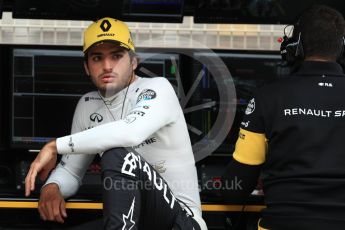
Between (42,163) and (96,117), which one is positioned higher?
(96,117)

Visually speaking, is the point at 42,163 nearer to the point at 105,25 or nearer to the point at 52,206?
the point at 52,206

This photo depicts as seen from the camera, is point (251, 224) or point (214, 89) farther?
point (214, 89)

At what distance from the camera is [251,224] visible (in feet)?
9.01

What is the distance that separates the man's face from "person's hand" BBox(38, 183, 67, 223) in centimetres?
54

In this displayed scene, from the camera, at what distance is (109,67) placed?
2832 mm

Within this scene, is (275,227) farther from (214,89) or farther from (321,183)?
(214,89)

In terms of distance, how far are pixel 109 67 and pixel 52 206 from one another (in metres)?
0.68

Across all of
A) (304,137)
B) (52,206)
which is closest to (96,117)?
(52,206)

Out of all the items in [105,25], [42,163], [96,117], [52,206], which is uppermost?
[105,25]

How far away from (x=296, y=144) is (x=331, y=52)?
0.38m

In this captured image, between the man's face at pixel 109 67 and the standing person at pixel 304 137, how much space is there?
28.9 inches

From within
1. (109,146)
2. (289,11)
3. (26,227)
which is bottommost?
(26,227)

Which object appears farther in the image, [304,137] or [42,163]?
[42,163]

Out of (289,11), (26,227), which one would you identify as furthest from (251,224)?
(289,11)
